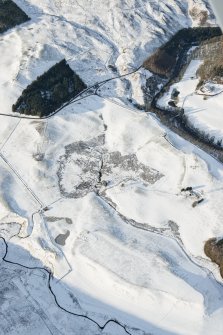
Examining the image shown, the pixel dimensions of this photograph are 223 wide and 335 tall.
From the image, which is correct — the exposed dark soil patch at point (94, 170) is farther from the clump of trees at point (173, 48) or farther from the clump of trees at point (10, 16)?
the clump of trees at point (10, 16)

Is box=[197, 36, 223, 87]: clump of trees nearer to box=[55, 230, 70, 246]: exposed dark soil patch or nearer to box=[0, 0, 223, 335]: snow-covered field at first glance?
box=[0, 0, 223, 335]: snow-covered field

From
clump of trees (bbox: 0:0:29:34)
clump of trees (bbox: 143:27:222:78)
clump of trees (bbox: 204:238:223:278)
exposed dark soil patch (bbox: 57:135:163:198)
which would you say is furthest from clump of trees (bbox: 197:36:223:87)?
clump of trees (bbox: 0:0:29:34)

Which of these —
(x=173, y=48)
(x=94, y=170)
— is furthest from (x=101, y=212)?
(x=173, y=48)

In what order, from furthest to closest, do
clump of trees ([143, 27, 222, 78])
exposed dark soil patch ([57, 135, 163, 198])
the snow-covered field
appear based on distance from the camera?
clump of trees ([143, 27, 222, 78]) → exposed dark soil patch ([57, 135, 163, 198]) → the snow-covered field

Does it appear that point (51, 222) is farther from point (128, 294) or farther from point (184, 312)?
point (184, 312)

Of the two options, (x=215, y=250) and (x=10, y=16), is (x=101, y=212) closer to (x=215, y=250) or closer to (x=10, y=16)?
(x=215, y=250)

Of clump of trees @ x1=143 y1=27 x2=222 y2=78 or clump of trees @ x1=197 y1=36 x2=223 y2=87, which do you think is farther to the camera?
clump of trees @ x1=143 y1=27 x2=222 y2=78
